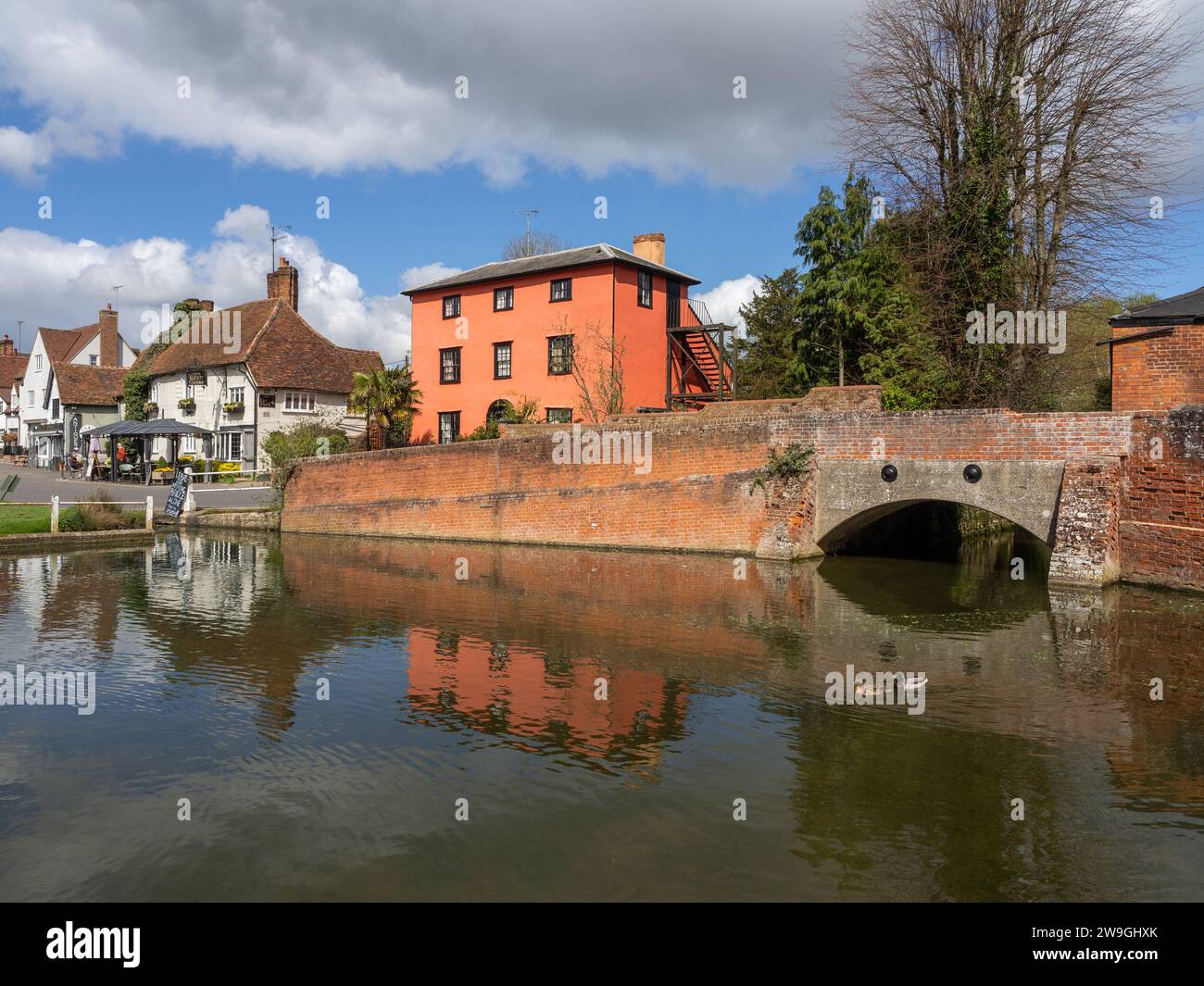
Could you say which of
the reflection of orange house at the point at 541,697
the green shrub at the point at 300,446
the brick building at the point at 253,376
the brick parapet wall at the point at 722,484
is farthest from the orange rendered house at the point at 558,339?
the reflection of orange house at the point at 541,697

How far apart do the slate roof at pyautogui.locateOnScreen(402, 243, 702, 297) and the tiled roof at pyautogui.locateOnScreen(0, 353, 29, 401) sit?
50834 millimetres

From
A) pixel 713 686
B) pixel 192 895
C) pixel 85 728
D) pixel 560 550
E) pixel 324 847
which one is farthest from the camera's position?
pixel 560 550

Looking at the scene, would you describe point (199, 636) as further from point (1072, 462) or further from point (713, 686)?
point (1072, 462)

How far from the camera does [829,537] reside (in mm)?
20641

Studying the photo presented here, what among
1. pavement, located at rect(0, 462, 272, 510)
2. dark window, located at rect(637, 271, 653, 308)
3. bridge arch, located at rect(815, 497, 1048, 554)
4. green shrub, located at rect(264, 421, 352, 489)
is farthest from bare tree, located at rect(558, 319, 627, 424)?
pavement, located at rect(0, 462, 272, 510)

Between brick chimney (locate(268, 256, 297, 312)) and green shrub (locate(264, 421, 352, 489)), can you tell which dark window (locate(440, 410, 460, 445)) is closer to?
green shrub (locate(264, 421, 352, 489))

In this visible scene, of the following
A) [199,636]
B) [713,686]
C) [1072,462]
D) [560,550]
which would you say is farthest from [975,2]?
[199,636]

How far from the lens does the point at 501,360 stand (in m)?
33.5

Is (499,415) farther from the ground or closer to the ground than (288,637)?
farther from the ground

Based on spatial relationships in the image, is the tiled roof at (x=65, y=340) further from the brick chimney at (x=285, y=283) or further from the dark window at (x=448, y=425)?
the dark window at (x=448, y=425)

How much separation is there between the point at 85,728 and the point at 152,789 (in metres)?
2.05

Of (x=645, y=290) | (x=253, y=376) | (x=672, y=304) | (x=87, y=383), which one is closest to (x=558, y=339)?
(x=645, y=290)

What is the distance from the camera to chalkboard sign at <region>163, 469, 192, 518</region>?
95.7ft

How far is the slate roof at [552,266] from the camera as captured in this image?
30781 millimetres
